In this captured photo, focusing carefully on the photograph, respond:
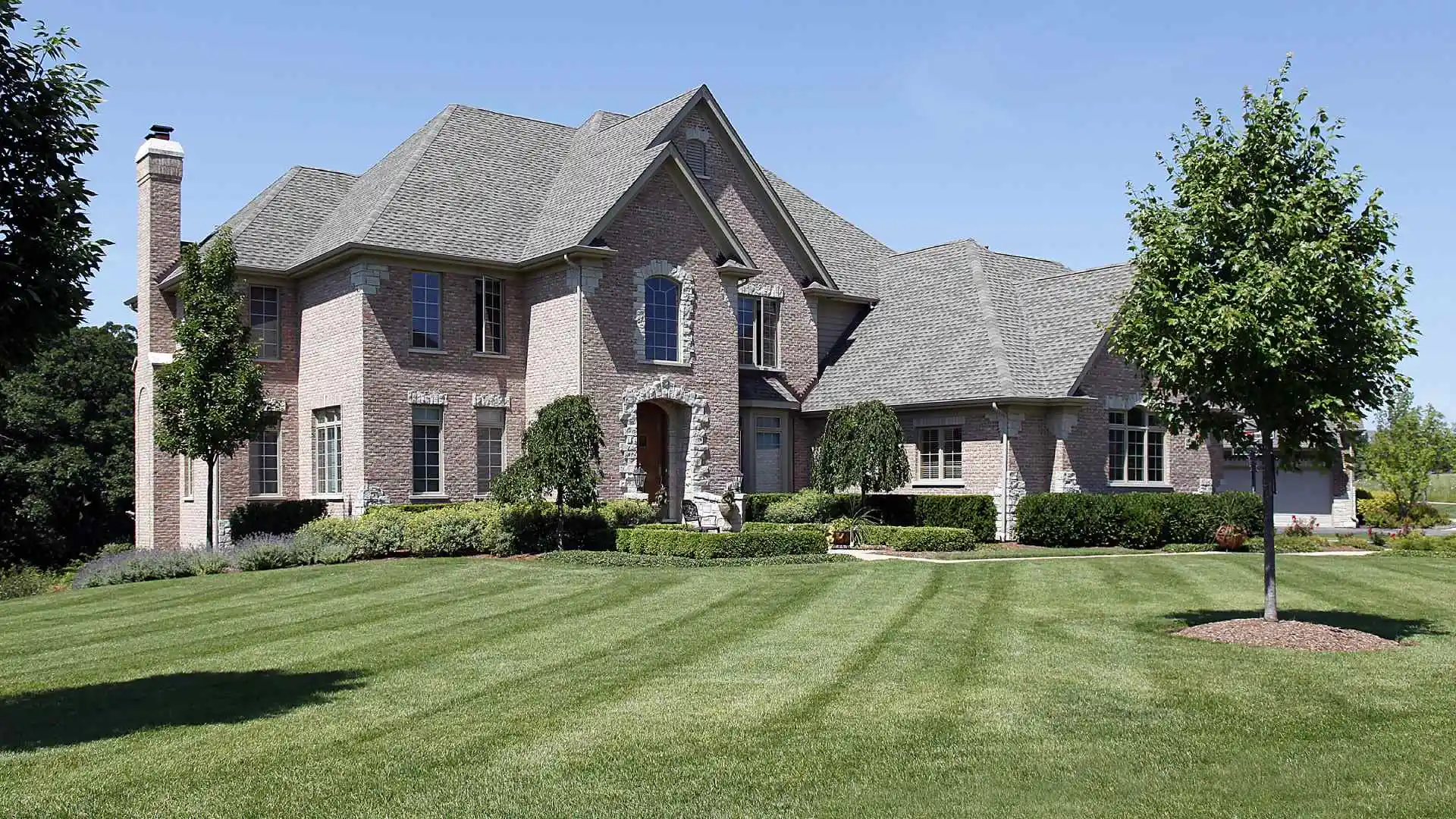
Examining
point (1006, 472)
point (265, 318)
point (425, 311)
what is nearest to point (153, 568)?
point (425, 311)

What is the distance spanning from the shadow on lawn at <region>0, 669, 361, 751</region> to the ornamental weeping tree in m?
9.07

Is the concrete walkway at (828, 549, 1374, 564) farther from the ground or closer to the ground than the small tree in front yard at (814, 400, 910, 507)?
closer to the ground

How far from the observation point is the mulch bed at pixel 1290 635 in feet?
42.5

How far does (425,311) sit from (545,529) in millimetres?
6099

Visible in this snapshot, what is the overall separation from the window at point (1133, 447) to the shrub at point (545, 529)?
12.5 meters

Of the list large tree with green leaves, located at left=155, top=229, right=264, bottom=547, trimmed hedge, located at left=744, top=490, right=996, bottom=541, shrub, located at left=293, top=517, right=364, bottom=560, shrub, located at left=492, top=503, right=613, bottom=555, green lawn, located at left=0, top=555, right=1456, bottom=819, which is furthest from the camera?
trimmed hedge, located at left=744, top=490, right=996, bottom=541

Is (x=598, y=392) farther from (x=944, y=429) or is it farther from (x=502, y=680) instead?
(x=502, y=680)

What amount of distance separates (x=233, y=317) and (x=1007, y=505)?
1712cm

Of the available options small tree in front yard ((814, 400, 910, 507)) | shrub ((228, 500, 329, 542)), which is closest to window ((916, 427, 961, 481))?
small tree in front yard ((814, 400, 910, 507))

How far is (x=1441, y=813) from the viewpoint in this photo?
7.09m

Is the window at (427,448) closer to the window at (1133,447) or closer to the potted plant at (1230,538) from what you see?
the window at (1133,447)

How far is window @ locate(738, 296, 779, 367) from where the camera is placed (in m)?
33.1

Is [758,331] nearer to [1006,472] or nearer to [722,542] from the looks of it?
[1006,472]

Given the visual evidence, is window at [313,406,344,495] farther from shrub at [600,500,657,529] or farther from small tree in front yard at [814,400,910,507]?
small tree in front yard at [814,400,910,507]
